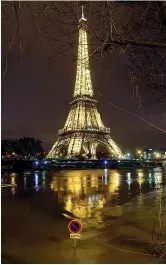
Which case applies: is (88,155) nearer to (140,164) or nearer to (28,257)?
(140,164)

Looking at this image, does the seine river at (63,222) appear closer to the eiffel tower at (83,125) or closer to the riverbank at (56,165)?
the riverbank at (56,165)

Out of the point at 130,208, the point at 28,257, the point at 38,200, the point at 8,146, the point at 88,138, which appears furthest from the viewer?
the point at 8,146

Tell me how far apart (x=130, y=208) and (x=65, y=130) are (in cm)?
6260

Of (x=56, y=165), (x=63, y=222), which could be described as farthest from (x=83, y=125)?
(x=63, y=222)

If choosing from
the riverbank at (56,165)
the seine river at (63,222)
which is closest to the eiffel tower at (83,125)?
the riverbank at (56,165)

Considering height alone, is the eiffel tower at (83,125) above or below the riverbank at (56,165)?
above

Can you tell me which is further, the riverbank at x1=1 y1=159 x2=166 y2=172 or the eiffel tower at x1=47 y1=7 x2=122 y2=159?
the eiffel tower at x1=47 y1=7 x2=122 y2=159

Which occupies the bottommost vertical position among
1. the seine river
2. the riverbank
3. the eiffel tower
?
the seine river

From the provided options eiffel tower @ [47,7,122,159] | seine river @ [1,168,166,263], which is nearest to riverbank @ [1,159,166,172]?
eiffel tower @ [47,7,122,159]

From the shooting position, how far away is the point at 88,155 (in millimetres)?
87312

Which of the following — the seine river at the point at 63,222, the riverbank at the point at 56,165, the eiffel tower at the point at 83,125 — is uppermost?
the eiffel tower at the point at 83,125

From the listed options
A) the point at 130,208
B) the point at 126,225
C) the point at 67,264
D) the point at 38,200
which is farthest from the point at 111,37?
the point at 38,200

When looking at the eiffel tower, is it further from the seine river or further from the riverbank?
the seine river

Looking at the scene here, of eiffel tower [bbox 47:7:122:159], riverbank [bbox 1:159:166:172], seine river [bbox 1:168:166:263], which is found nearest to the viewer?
seine river [bbox 1:168:166:263]
